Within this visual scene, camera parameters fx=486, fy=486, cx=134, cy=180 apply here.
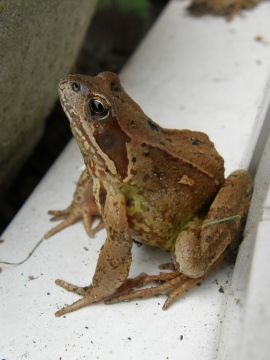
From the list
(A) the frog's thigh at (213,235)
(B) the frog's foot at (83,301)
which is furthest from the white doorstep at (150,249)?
(A) the frog's thigh at (213,235)

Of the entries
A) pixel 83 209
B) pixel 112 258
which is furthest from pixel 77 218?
pixel 112 258

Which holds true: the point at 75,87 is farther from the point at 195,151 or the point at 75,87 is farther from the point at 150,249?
the point at 150,249

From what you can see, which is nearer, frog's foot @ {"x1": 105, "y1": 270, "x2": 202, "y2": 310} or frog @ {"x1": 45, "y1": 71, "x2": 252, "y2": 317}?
frog @ {"x1": 45, "y1": 71, "x2": 252, "y2": 317}

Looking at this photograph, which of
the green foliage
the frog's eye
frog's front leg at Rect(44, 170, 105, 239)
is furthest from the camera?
the green foliage

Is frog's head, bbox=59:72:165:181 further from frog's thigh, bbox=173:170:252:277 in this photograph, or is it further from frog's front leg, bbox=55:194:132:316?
frog's thigh, bbox=173:170:252:277

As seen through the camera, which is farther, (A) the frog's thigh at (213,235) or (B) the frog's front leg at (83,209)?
(B) the frog's front leg at (83,209)

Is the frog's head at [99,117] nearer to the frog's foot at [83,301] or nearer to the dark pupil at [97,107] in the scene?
the dark pupil at [97,107]

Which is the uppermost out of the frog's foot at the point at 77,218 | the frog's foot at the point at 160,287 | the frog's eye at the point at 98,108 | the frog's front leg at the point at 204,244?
the frog's eye at the point at 98,108

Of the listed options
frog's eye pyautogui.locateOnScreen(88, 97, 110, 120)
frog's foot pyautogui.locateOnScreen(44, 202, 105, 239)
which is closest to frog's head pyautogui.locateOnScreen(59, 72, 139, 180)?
frog's eye pyautogui.locateOnScreen(88, 97, 110, 120)

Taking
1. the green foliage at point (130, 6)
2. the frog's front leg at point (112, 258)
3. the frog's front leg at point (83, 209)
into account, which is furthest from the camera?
the green foliage at point (130, 6)
